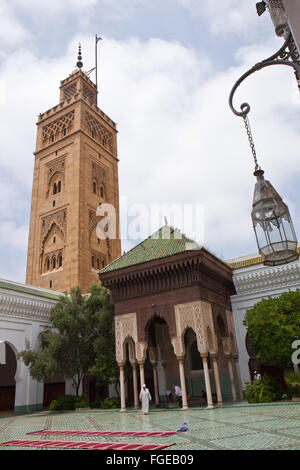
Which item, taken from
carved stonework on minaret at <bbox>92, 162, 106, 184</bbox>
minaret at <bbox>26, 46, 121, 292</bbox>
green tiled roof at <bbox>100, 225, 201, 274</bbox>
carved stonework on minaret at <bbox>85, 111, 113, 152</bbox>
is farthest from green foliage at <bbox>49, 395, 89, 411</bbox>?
carved stonework on minaret at <bbox>85, 111, 113, 152</bbox>

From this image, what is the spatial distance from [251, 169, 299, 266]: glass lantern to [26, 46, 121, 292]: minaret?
17395mm

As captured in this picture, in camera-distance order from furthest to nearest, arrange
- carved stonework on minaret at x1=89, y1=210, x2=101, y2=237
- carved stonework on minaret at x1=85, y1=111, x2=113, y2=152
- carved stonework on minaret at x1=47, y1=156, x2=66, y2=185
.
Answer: carved stonework on minaret at x1=85, y1=111, x2=113, y2=152 → carved stonework on minaret at x1=47, y1=156, x2=66, y2=185 → carved stonework on minaret at x1=89, y1=210, x2=101, y2=237

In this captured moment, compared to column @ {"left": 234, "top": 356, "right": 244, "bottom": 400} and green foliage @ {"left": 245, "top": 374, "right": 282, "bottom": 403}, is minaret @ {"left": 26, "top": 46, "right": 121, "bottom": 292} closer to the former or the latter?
column @ {"left": 234, "top": 356, "right": 244, "bottom": 400}

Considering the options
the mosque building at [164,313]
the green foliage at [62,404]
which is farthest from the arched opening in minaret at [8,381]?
the green foliage at [62,404]

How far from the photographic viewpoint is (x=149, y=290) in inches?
459

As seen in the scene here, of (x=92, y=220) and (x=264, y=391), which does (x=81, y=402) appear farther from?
(x=92, y=220)

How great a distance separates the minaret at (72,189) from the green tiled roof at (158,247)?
7844mm

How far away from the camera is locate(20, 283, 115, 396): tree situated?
12.2 metres

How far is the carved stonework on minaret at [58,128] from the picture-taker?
82.9ft

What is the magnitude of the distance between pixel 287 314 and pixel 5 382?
40.8ft

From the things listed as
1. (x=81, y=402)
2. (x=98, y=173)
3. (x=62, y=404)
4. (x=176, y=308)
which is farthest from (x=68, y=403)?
(x=98, y=173)

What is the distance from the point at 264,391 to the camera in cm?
1024

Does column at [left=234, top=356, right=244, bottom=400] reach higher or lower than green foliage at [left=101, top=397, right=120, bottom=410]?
higher
